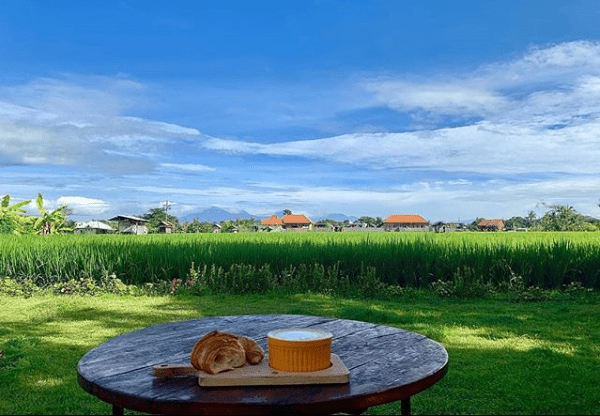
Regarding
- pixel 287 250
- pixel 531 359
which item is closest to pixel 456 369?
pixel 531 359

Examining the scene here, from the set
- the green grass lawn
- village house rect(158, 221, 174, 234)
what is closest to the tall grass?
the green grass lawn

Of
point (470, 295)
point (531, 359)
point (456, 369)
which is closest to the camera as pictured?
point (456, 369)

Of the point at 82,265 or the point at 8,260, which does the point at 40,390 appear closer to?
the point at 82,265

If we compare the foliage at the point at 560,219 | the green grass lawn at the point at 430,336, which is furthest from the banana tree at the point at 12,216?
the foliage at the point at 560,219

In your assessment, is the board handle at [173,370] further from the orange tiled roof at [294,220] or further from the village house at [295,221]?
the orange tiled roof at [294,220]

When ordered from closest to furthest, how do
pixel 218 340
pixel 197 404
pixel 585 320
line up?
pixel 197 404 → pixel 218 340 → pixel 585 320

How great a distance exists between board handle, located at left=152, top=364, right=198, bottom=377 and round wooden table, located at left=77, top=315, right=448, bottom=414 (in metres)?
0.02

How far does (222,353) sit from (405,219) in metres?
81.2

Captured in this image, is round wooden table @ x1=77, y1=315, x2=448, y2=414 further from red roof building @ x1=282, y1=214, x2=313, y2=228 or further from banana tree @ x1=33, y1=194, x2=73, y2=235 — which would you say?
red roof building @ x1=282, y1=214, x2=313, y2=228

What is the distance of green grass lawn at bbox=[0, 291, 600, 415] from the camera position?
171 inches

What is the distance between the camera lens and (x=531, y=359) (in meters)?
5.51

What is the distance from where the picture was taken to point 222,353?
6.52 feet

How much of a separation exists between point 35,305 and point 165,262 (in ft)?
8.21

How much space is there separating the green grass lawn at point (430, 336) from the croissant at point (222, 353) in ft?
7.74
